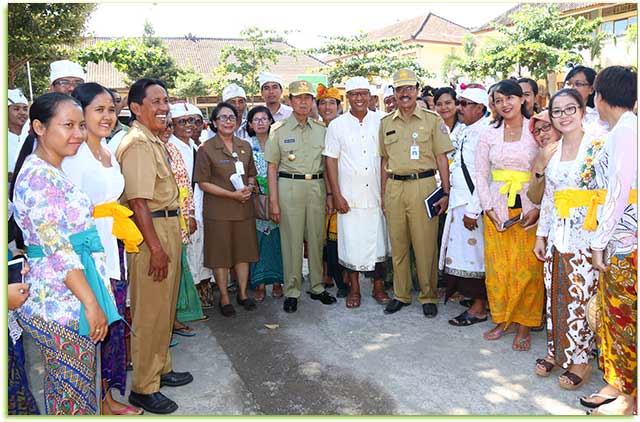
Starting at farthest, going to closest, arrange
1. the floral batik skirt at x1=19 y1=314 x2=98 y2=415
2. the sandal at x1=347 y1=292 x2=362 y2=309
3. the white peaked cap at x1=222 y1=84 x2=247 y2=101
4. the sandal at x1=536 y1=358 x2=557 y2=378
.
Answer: the white peaked cap at x1=222 y1=84 x2=247 y2=101, the sandal at x1=347 y1=292 x2=362 y2=309, the sandal at x1=536 y1=358 x2=557 y2=378, the floral batik skirt at x1=19 y1=314 x2=98 y2=415

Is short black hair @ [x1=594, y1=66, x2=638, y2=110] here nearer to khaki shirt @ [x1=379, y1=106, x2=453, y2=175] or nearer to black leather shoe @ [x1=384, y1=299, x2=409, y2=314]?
khaki shirt @ [x1=379, y1=106, x2=453, y2=175]

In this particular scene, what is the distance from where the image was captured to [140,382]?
347 centimetres

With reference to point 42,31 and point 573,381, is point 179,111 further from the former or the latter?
point 42,31

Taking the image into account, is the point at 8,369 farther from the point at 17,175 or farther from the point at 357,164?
the point at 357,164

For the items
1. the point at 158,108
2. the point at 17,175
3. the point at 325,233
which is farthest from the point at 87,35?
the point at 17,175

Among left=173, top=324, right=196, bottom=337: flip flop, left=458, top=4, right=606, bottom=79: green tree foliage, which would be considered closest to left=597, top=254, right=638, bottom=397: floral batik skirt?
left=173, top=324, right=196, bottom=337: flip flop

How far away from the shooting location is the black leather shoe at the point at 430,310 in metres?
4.96

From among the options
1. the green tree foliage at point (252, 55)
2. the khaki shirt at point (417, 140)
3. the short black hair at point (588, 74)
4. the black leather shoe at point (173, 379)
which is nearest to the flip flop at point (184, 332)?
the black leather shoe at point (173, 379)

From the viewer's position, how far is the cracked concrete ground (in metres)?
3.42

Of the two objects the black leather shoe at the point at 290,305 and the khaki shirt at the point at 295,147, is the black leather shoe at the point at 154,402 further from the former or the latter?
the khaki shirt at the point at 295,147

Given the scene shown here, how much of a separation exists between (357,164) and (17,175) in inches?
128

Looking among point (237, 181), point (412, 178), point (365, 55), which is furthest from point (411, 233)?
point (365, 55)

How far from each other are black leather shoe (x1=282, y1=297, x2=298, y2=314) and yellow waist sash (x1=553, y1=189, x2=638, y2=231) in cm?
266

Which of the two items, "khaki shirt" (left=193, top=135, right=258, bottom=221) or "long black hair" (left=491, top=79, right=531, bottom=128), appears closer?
"long black hair" (left=491, top=79, right=531, bottom=128)
